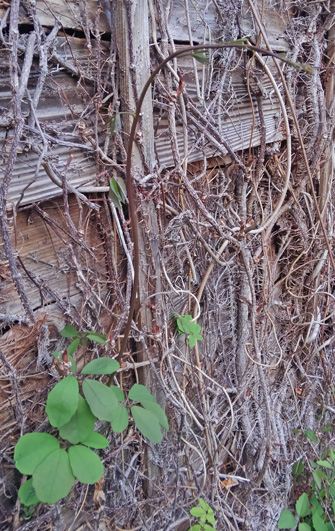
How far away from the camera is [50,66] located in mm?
819

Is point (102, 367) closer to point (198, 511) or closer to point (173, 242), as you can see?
point (173, 242)

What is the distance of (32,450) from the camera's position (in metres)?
0.70

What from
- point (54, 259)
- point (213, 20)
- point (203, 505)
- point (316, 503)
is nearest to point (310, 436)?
point (316, 503)

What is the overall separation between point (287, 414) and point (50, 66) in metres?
1.79

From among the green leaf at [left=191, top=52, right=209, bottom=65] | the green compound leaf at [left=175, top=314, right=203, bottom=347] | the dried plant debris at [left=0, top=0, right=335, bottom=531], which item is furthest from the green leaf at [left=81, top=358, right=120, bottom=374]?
the green leaf at [left=191, top=52, right=209, bottom=65]

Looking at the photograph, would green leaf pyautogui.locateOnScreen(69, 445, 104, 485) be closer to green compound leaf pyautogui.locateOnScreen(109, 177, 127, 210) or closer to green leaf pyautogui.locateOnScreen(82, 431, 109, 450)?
green leaf pyautogui.locateOnScreen(82, 431, 109, 450)

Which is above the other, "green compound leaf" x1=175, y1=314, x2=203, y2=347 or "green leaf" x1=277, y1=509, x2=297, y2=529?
"green compound leaf" x1=175, y1=314, x2=203, y2=347

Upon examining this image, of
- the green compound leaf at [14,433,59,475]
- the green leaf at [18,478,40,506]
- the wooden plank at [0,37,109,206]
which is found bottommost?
the green leaf at [18,478,40,506]

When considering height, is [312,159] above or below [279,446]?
above

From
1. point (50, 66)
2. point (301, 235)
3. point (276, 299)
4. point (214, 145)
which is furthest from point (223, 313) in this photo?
point (50, 66)

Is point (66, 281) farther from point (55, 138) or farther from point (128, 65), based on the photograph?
point (128, 65)

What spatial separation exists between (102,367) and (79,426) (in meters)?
0.13

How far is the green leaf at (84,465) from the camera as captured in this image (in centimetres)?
69

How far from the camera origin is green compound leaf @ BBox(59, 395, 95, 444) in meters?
0.73
